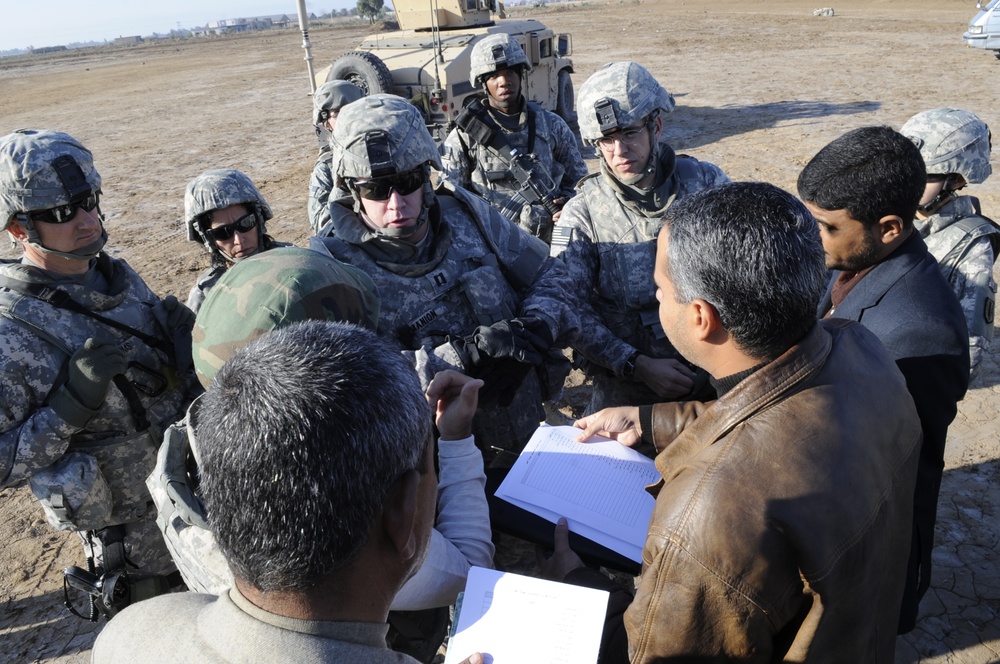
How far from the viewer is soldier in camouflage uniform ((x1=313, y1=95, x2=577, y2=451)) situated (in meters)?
2.55

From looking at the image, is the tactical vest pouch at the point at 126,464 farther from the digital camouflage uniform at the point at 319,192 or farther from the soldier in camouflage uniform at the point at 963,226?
the soldier in camouflage uniform at the point at 963,226

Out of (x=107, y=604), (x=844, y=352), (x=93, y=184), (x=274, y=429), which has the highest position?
(x=93, y=184)

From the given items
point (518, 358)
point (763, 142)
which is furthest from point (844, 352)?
point (763, 142)

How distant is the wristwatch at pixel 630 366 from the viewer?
3.03 meters

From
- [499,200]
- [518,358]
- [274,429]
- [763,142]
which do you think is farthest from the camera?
[763,142]

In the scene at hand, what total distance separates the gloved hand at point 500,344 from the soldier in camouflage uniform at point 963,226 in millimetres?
1847

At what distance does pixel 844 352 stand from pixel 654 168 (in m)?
1.78

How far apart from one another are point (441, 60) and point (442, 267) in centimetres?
725

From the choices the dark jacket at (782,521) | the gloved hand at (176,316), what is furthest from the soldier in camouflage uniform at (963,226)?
the gloved hand at (176,316)

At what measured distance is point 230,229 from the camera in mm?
3357

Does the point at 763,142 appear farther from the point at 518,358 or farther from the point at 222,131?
the point at 222,131

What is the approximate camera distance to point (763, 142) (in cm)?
1057

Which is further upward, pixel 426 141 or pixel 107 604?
pixel 426 141

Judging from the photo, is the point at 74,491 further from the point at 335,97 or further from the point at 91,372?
the point at 335,97
